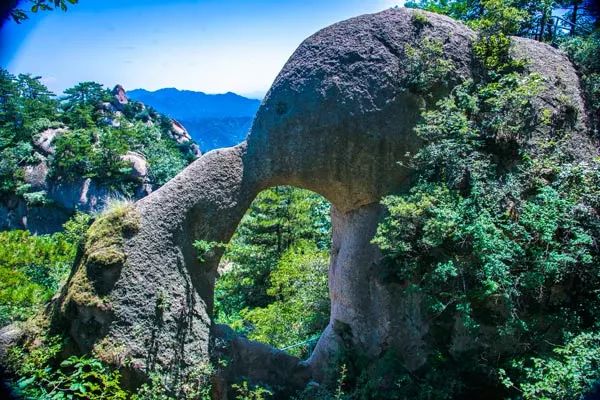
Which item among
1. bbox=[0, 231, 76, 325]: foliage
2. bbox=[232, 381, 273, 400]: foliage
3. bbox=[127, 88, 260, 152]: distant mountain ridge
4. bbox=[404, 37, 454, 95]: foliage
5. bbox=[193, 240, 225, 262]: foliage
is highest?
bbox=[127, 88, 260, 152]: distant mountain ridge

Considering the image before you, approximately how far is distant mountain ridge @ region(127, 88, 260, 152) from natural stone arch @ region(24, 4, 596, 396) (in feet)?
452

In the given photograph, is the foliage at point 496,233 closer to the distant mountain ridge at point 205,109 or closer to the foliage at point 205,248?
the foliage at point 205,248

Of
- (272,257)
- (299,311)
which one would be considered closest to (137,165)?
(272,257)

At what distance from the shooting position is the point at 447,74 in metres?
8.27

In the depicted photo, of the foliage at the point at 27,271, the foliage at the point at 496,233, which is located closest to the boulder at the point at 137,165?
the foliage at the point at 27,271

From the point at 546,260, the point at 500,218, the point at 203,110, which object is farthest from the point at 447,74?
the point at 203,110

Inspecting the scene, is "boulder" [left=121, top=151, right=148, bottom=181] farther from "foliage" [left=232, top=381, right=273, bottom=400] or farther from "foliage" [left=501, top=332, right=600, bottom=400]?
"foliage" [left=501, top=332, right=600, bottom=400]

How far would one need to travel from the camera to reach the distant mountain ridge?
483 ft

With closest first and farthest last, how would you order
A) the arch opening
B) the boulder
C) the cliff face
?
the arch opening < the cliff face < the boulder

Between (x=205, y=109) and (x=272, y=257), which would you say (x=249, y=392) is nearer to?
(x=272, y=257)

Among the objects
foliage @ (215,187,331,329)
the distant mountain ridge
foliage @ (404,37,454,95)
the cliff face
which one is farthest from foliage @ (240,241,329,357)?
the distant mountain ridge

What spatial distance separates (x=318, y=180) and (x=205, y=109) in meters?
184

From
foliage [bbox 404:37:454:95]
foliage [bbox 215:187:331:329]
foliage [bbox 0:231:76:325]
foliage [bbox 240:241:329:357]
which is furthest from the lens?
foliage [bbox 215:187:331:329]

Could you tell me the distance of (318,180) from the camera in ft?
28.7
